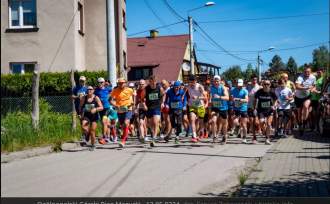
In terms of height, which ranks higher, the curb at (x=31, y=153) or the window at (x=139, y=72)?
the window at (x=139, y=72)

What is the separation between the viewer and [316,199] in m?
6.19

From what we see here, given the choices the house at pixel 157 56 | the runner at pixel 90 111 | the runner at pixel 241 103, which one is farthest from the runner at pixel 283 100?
the house at pixel 157 56

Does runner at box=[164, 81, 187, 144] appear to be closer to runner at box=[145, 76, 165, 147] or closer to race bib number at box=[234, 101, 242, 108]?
runner at box=[145, 76, 165, 147]

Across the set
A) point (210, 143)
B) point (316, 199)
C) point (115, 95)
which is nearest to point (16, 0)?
point (115, 95)

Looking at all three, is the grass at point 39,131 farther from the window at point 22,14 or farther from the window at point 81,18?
the window at point 81,18

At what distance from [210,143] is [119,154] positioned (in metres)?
3.30

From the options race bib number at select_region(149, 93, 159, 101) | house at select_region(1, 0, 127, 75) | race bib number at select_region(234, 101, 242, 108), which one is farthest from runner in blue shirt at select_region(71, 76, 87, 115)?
house at select_region(1, 0, 127, 75)

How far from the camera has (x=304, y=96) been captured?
50.2 ft

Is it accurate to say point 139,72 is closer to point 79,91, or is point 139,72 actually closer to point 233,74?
point 233,74

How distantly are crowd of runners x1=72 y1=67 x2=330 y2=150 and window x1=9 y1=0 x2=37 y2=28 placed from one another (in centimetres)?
1027

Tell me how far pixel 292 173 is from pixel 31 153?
5655 millimetres

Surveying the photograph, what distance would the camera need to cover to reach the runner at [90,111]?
39.4 ft

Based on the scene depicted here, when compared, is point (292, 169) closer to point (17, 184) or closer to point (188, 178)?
point (188, 178)

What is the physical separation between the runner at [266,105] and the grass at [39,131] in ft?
16.7
